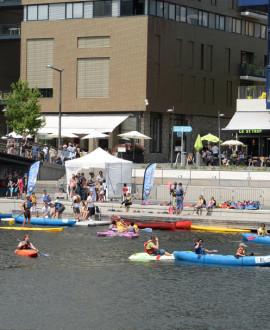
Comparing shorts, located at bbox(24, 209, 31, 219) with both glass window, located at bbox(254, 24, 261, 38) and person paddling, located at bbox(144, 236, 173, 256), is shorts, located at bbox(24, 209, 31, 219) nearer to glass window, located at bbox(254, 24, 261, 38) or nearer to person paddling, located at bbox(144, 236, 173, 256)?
person paddling, located at bbox(144, 236, 173, 256)

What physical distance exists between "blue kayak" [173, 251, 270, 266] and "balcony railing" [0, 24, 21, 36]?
4992 centimetres

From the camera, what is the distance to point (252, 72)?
8844 cm

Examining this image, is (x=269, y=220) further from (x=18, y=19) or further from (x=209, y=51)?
(x=18, y=19)

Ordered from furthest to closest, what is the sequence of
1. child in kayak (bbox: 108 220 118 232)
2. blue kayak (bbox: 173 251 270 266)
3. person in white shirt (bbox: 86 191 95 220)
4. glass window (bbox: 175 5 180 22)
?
glass window (bbox: 175 5 180 22) → person in white shirt (bbox: 86 191 95 220) → child in kayak (bbox: 108 220 118 232) → blue kayak (bbox: 173 251 270 266)

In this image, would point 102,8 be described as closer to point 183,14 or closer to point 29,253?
point 183,14

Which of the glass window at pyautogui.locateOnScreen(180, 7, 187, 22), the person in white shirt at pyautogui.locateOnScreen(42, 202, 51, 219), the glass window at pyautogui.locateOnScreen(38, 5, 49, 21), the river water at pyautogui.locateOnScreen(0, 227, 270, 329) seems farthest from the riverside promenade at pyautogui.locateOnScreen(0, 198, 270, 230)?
the glass window at pyautogui.locateOnScreen(180, 7, 187, 22)

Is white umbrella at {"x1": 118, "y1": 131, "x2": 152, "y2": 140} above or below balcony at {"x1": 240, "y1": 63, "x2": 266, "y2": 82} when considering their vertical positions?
below

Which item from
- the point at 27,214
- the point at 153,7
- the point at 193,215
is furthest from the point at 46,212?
the point at 153,7

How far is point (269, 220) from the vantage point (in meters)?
48.2

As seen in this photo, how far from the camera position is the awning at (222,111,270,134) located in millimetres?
68062

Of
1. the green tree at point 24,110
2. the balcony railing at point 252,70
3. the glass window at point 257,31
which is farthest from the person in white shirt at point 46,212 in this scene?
the glass window at point 257,31

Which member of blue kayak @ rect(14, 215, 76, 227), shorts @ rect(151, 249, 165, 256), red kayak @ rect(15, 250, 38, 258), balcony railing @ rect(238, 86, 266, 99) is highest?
balcony railing @ rect(238, 86, 266, 99)

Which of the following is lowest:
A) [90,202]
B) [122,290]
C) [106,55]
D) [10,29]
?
[122,290]

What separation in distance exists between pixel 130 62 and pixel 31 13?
460 inches
